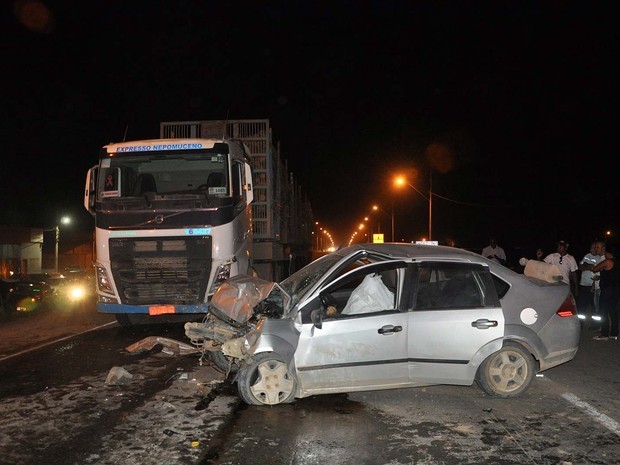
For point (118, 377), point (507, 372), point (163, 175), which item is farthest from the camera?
point (163, 175)

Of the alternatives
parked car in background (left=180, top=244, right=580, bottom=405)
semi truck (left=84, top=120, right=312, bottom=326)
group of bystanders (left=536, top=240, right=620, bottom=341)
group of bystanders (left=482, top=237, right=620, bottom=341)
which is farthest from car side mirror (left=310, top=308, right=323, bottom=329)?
group of bystanders (left=536, top=240, right=620, bottom=341)

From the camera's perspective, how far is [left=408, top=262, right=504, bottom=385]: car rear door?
6.04 meters

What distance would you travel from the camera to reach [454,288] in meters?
6.37

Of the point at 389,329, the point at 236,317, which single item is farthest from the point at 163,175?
the point at 389,329

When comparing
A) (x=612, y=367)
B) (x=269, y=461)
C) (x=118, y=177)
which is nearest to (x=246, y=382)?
(x=269, y=461)

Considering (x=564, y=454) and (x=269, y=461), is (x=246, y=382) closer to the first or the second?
(x=269, y=461)

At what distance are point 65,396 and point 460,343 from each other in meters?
4.25

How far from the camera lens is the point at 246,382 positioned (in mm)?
5898

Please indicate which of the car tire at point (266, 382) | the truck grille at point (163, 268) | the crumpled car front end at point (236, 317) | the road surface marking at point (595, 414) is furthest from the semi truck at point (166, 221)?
the road surface marking at point (595, 414)

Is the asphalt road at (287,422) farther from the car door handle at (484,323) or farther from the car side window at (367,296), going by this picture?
the car side window at (367,296)

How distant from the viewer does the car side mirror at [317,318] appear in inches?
231

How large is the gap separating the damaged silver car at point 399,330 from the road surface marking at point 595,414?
415 mm

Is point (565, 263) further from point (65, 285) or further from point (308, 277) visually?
point (65, 285)

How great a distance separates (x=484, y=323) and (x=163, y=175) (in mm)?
7225
